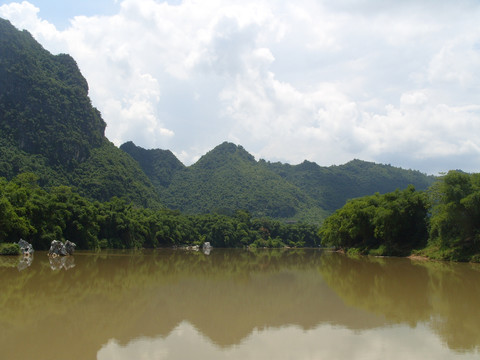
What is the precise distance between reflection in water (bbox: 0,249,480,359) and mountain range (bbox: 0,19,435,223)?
4912 centimetres

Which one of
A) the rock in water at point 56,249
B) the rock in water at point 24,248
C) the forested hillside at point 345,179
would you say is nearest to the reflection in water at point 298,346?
the rock in water at point 56,249

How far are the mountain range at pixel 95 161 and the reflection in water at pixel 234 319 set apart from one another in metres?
49.1

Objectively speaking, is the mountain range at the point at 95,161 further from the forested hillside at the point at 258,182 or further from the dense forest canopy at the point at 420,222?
the dense forest canopy at the point at 420,222

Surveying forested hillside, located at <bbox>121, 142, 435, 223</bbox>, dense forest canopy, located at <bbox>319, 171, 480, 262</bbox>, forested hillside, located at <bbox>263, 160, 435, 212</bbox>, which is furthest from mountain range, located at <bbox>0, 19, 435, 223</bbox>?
dense forest canopy, located at <bbox>319, 171, 480, 262</bbox>

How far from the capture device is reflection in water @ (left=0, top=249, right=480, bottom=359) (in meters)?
6.11

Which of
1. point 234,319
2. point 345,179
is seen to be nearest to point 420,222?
point 234,319

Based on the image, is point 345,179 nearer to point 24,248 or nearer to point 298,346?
point 24,248

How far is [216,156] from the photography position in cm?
12462

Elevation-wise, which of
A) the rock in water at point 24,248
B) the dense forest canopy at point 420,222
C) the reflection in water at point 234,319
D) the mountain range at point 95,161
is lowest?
the rock in water at point 24,248

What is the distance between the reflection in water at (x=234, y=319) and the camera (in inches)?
240

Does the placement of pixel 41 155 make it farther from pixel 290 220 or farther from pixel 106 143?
pixel 290 220

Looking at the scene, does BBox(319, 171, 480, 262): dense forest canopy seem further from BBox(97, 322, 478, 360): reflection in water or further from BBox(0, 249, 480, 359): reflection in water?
BBox(97, 322, 478, 360): reflection in water

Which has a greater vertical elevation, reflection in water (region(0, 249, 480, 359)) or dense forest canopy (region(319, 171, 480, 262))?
dense forest canopy (region(319, 171, 480, 262))

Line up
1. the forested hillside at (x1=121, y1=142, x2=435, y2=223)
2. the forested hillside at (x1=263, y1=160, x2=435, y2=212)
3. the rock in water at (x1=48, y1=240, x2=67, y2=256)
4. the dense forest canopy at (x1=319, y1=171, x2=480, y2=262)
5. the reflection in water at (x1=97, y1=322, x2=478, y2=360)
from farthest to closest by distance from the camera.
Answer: the forested hillside at (x1=263, y1=160, x2=435, y2=212) → the forested hillside at (x1=121, y1=142, x2=435, y2=223) → the rock in water at (x1=48, y1=240, x2=67, y2=256) → the dense forest canopy at (x1=319, y1=171, x2=480, y2=262) → the reflection in water at (x1=97, y1=322, x2=478, y2=360)
